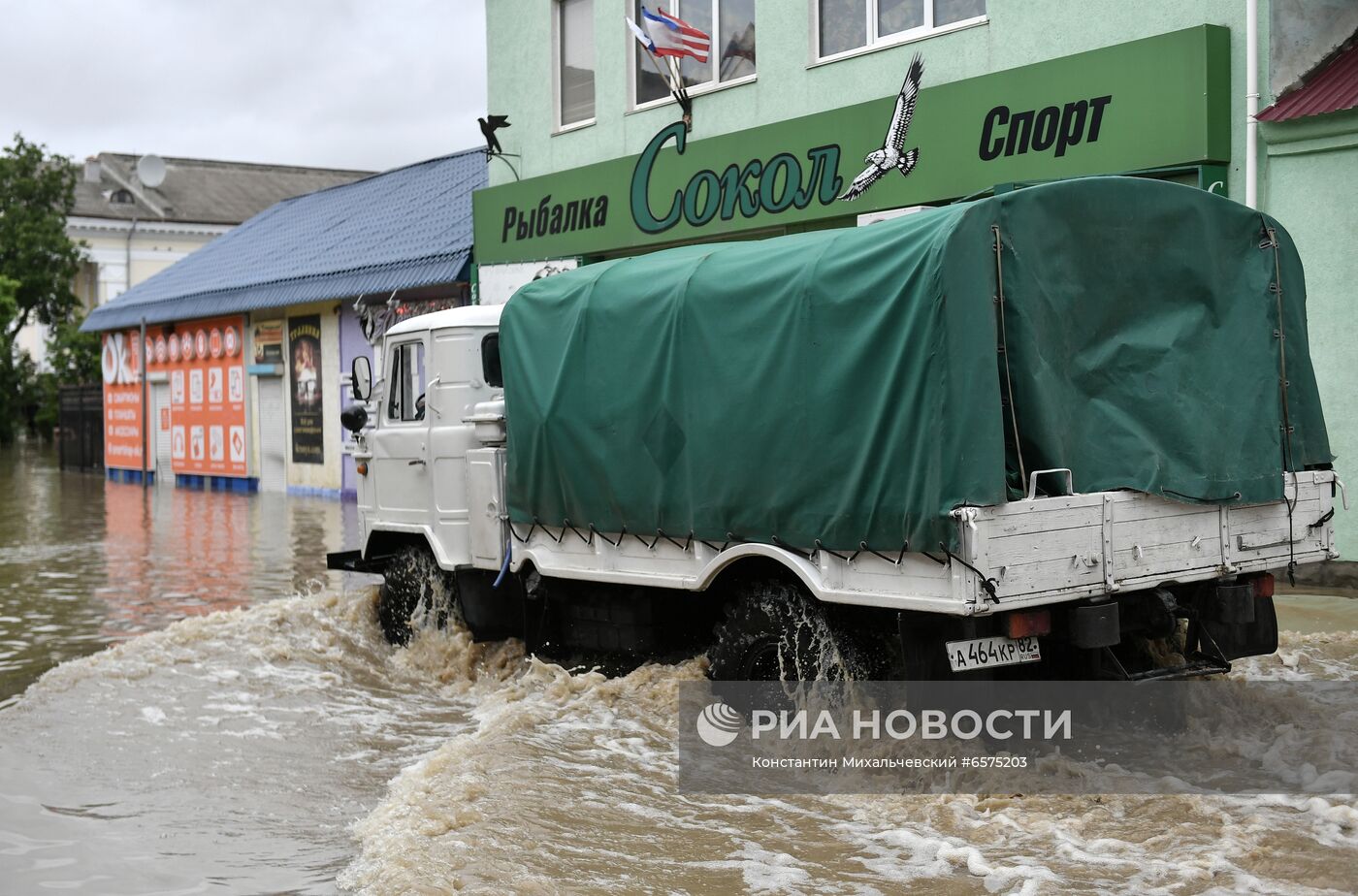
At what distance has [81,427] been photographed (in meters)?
35.9

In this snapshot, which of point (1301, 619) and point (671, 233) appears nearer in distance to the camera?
point (1301, 619)

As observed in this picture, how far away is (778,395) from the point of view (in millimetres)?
7273

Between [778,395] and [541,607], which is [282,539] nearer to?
[541,607]

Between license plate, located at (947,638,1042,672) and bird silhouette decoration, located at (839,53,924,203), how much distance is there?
27.2 ft

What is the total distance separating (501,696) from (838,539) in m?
3.00

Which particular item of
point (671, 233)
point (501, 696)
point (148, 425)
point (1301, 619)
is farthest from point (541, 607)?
point (148, 425)

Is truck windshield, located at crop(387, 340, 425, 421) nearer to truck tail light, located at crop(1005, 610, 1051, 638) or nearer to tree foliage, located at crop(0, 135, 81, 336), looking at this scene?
truck tail light, located at crop(1005, 610, 1051, 638)

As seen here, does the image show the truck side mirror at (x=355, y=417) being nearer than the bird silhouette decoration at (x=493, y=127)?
Yes

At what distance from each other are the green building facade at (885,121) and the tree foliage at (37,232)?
101 ft

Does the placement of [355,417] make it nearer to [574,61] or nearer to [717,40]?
[717,40]

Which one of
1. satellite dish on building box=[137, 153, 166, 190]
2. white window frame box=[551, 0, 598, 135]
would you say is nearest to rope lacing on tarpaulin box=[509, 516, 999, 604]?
white window frame box=[551, 0, 598, 135]

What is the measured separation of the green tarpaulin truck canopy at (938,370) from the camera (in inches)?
254

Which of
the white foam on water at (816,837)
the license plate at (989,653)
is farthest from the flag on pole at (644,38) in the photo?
the license plate at (989,653)

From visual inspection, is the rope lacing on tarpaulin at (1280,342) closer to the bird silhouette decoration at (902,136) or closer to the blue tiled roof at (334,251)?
the bird silhouette decoration at (902,136)
